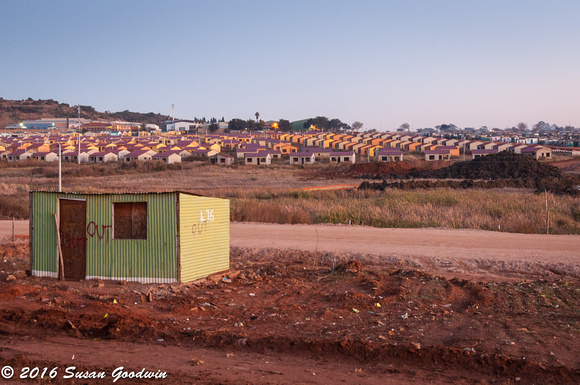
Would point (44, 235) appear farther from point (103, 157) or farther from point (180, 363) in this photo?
point (103, 157)

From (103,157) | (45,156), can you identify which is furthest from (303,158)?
(45,156)

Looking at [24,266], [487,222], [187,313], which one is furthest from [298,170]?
[187,313]

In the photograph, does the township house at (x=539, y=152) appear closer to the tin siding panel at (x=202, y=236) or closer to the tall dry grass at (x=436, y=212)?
the tall dry grass at (x=436, y=212)

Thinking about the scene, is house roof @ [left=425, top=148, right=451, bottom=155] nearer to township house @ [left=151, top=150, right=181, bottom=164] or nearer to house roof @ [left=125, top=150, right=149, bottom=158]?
township house @ [left=151, top=150, right=181, bottom=164]

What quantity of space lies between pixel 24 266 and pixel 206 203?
650 cm

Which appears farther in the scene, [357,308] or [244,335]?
[357,308]

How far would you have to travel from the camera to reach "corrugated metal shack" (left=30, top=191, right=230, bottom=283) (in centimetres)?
1216

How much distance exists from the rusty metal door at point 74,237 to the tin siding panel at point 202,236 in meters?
2.50

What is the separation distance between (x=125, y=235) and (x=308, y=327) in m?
5.45

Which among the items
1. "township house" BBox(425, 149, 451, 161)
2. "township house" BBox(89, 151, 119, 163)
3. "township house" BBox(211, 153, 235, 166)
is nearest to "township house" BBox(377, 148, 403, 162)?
"township house" BBox(425, 149, 451, 161)

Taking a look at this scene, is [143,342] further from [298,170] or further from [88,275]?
[298,170]

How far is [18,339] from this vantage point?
858 cm

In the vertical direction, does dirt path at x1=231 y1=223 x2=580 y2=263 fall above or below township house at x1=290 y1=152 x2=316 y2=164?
below

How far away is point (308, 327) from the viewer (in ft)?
30.6
